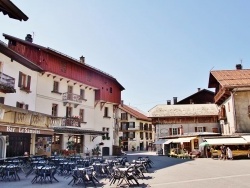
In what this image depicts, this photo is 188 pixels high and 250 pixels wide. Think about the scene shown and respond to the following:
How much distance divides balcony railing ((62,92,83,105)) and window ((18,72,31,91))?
219 inches

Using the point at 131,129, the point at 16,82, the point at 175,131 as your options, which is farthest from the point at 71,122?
the point at 131,129

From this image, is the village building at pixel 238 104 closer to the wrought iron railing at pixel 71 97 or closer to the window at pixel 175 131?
the window at pixel 175 131

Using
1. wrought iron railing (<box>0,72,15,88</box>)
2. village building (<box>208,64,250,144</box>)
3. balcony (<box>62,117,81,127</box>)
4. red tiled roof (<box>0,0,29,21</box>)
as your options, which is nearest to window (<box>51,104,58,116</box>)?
balcony (<box>62,117,81,127</box>)

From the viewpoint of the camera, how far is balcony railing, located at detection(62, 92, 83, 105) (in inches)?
1247

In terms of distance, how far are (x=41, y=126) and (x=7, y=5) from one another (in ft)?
50.6

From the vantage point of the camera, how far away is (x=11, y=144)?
2044 centimetres

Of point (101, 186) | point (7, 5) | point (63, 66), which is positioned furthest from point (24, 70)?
point (7, 5)

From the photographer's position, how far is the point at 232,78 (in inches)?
1422

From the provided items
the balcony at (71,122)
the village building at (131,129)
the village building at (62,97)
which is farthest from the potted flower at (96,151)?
the village building at (131,129)

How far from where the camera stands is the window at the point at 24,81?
1005 inches

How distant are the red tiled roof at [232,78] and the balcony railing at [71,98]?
18.7 meters

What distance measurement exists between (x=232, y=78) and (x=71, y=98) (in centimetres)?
2196

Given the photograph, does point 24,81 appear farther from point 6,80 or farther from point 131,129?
point 131,129

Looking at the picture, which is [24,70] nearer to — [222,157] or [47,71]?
[47,71]
